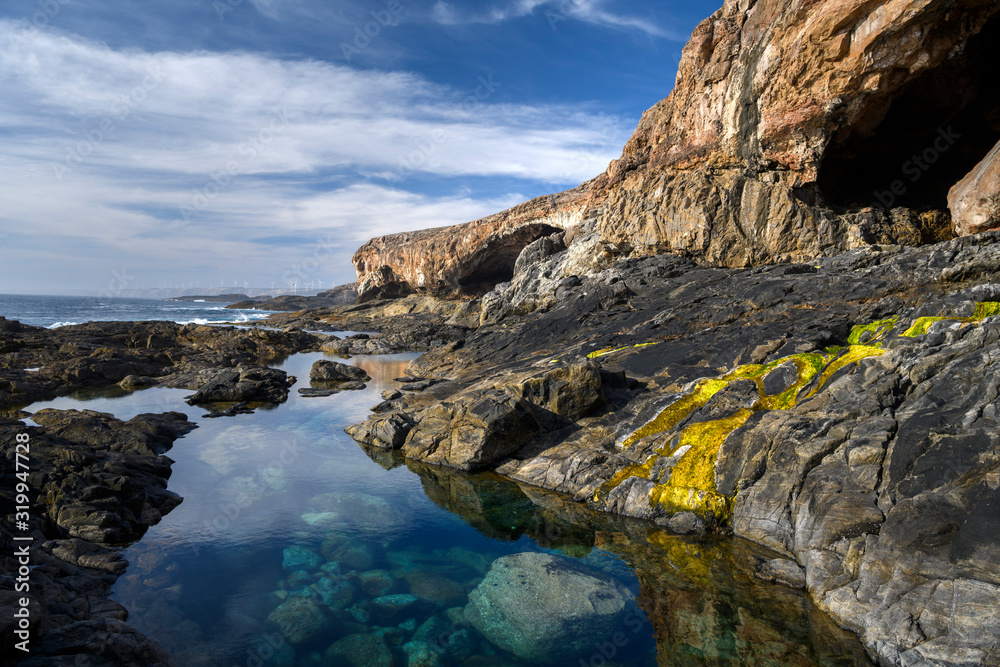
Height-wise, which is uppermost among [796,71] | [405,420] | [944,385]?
[796,71]

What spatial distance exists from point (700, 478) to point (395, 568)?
8.17 metres

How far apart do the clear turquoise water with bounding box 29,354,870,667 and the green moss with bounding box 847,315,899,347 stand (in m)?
9.32

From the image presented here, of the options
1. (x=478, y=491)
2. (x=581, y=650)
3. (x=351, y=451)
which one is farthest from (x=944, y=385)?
(x=351, y=451)

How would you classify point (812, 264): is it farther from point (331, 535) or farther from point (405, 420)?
point (331, 535)

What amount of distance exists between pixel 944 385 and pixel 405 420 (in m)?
17.7

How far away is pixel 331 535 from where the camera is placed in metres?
13.5

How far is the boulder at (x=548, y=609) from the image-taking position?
9305 millimetres

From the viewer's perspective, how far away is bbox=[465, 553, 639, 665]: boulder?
9.30 metres

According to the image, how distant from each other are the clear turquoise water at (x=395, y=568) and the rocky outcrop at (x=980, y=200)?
21.3m

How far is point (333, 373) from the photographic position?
35.7 m

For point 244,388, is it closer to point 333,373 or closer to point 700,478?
point 333,373

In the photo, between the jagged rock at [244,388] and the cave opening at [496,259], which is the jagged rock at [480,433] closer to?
the jagged rock at [244,388]

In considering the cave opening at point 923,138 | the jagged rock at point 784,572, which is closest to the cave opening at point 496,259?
the cave opening at point 923,138

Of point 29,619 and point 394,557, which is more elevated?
point 29,619
